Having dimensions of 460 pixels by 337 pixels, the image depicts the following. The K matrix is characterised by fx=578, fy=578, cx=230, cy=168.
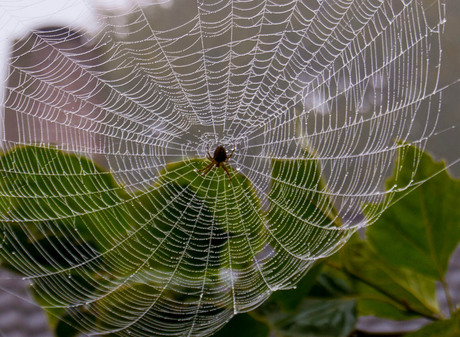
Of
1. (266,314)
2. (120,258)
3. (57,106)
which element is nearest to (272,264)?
(266,314)

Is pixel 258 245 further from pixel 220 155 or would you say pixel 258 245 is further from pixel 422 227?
pixel 220 155

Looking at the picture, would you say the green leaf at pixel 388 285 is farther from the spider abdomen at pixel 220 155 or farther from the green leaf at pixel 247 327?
the spider abdomen at pixel 220 155

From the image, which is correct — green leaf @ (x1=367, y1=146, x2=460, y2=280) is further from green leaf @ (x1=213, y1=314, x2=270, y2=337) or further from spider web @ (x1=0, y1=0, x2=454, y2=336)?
green leaf @ (x1=213, y1=314, x2=270, y2=337)

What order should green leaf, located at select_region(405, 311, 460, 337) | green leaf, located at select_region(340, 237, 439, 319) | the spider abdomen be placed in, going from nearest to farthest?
green leaf, located at select_region(405, 311, 460, 337)
green leaf, located at select_region(340, 237, 439, 319)
the spider abdomen

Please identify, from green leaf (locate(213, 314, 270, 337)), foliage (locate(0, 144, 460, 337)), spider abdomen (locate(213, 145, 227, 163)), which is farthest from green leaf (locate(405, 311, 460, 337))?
spider abdomen (locate(213, 145, 227, 163))

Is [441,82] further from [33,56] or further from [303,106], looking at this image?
[33,56]

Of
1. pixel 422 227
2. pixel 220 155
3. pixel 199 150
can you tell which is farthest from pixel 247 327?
pixel 199 150

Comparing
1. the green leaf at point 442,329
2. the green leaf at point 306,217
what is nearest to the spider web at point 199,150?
the green leaf at point 306,217
